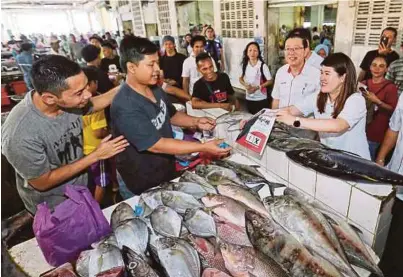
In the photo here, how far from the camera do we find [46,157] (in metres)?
1.78

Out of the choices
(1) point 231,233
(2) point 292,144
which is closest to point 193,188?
(1) point 231,233

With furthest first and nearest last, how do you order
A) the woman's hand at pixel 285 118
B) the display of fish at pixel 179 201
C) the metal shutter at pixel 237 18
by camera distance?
Result: 1. the metal shutter at pixel 237 18
2. the woman's hand at pixel 285 118
3. the display of fish at pixel 179 201

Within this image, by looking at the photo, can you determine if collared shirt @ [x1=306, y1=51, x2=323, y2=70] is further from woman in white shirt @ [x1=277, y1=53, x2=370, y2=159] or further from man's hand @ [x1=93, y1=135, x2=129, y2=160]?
man's hand @ [x1=93, y1=135, x2=129, y2=160]

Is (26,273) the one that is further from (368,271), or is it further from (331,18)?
(331,18)

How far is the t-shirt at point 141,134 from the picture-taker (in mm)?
1855

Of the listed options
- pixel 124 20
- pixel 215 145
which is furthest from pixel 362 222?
pixel 124 20

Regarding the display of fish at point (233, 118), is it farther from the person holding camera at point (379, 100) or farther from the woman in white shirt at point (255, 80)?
the woman in white shirt at point (255, 80)

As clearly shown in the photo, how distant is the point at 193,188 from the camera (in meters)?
1.70

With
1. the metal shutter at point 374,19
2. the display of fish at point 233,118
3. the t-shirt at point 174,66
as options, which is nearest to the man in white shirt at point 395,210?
the display of fish at point 233,118

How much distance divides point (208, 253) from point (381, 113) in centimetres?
310

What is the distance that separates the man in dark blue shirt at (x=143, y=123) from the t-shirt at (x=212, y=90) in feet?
4.78

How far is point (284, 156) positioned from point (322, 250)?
0.71 metres

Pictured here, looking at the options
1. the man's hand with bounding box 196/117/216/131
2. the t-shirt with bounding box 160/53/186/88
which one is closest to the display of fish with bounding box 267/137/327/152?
the man's hand with bounding box 196/117/216/131

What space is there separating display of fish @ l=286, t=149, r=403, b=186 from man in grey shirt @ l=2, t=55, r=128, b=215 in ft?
4.04
